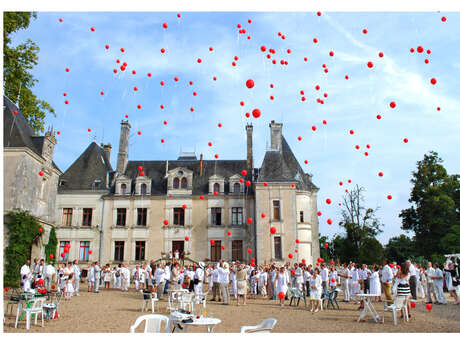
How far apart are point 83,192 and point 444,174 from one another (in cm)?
3094

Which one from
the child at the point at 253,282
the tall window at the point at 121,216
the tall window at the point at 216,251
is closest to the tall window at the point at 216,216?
the tall window at the point at 216,251

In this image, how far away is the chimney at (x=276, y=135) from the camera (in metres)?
28.9

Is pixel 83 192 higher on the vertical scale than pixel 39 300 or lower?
higher

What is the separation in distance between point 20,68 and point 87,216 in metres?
13.7

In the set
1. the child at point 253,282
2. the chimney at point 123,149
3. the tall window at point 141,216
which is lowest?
the child at point 253,282

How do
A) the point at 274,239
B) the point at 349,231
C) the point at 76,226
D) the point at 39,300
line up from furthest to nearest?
the point at 349,231 → the point at 76,226 → the point at 274,239 → the point at 39,300

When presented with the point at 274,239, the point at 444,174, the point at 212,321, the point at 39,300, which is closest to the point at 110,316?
the point at 39,300

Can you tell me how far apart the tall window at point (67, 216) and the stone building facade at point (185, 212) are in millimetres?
56

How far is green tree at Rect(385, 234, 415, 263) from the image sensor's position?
4828 cm

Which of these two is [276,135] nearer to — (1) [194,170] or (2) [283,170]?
(2) [283,170]

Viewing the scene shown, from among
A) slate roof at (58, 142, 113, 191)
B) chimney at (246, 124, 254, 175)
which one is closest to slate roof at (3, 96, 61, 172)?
slate roof at (58, 142, 113, 191)

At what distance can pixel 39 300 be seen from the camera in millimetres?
8930

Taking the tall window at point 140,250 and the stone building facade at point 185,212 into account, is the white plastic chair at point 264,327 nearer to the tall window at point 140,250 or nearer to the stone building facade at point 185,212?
the stone building facade at point 185,212

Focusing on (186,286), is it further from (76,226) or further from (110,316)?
(76,226)
